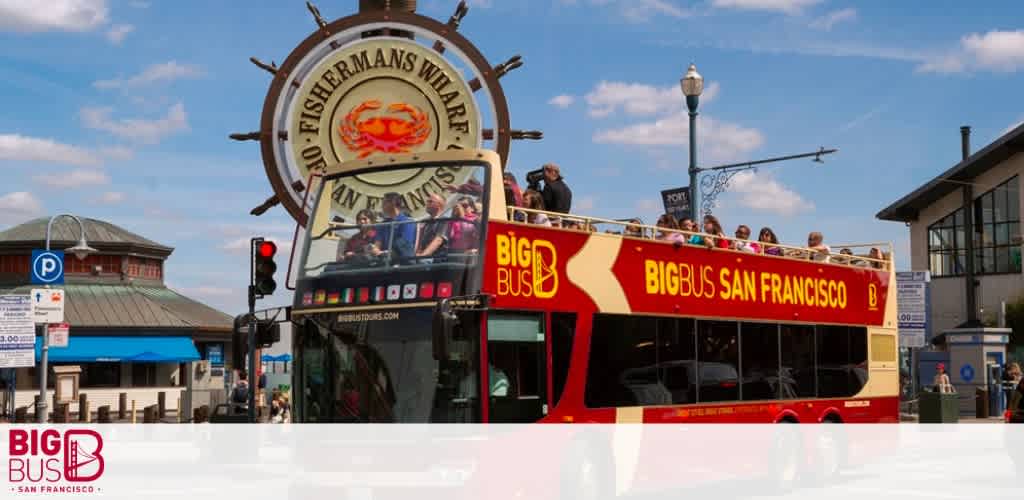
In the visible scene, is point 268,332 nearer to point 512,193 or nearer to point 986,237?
point 512,193

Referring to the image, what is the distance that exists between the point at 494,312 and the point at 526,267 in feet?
2.57

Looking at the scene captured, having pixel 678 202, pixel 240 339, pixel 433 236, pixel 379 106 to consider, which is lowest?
pixel 240 339

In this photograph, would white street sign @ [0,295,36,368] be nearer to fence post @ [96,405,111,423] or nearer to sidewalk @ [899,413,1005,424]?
fence post @ [96,405,111,423]

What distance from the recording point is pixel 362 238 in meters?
13.2

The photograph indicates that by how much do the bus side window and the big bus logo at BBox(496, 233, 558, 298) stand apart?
1.00 feet

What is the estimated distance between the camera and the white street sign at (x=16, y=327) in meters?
25.4

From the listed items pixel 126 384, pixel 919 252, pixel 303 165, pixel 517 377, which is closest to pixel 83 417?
pixel 126 384

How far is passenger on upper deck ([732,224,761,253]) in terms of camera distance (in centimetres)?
1680

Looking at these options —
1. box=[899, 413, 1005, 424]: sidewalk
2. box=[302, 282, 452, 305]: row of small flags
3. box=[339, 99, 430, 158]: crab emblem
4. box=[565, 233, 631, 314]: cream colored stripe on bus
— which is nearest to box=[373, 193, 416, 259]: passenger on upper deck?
box=[302, 282, 452, 305]: row of small flags

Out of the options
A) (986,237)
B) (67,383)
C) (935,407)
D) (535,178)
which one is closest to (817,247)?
(535,178)
